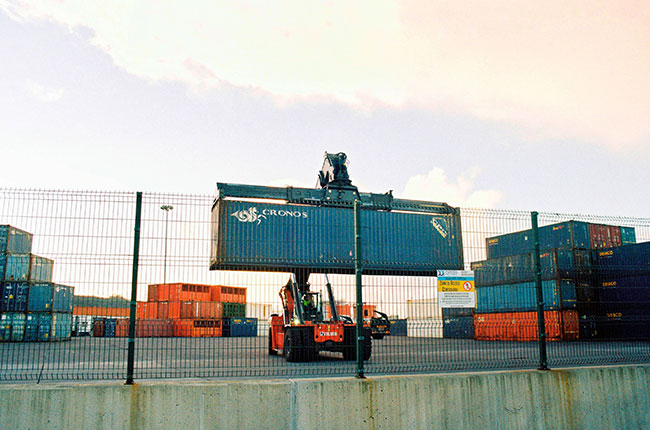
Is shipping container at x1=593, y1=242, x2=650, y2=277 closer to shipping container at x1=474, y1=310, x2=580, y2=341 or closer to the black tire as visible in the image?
shipping container at x1=474, y1=310, x2=580, y2=341

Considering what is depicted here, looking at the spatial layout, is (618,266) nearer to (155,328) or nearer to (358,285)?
(358,285)

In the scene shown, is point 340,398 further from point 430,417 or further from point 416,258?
point 416,258

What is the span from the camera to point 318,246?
8.27 meters

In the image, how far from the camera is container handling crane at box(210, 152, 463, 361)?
797cm

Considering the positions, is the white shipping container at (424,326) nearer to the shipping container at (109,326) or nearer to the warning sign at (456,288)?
the warning sign at (456,288)

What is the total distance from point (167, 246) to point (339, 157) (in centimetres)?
2037

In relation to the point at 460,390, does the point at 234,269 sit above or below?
above

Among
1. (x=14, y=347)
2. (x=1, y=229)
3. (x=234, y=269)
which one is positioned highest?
(x=1, y=229)

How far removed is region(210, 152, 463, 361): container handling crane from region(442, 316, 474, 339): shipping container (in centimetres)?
94

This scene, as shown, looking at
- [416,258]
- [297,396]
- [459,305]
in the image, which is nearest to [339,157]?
[416,258]

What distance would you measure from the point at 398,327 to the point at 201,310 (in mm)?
3147

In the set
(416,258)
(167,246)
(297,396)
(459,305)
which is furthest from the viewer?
(416,258)

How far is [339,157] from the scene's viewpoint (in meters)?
26.9

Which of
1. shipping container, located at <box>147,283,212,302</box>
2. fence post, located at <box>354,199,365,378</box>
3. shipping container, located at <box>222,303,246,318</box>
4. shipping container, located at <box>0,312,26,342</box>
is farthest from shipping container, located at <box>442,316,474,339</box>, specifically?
shipping container, located at <box>0,312,26,342</box>
